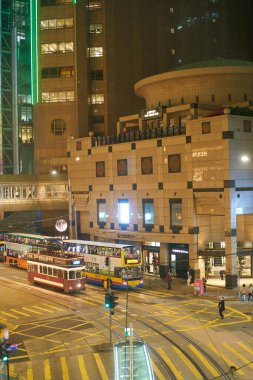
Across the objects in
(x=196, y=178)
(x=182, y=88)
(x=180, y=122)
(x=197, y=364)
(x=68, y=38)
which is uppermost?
(x=68, y=38)

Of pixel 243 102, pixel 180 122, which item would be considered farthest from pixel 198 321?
pixel 243 102

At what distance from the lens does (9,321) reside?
118ft

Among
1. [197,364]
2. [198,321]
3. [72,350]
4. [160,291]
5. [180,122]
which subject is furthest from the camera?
[180,122]

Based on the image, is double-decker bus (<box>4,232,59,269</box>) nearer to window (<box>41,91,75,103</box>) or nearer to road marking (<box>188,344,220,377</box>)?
road marking (<box>188,344,220,377</box>)

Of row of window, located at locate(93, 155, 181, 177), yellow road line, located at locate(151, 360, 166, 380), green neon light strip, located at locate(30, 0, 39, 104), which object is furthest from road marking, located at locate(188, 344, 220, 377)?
green neon light strip, located at locate(30, 0, 39, 104)

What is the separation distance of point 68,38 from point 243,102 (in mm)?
36626

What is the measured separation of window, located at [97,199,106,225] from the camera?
61888 millimetres

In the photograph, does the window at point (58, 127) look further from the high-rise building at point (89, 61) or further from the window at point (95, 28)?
the window at point (95, 28)

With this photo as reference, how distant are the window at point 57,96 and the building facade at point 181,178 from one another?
1975 cm

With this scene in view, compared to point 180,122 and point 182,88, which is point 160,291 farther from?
point 182,88

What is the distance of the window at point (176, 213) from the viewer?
52969 mm

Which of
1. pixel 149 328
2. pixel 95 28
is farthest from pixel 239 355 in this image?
pixel 95 28

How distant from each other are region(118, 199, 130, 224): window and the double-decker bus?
27.4 feet

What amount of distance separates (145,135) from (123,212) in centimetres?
914
